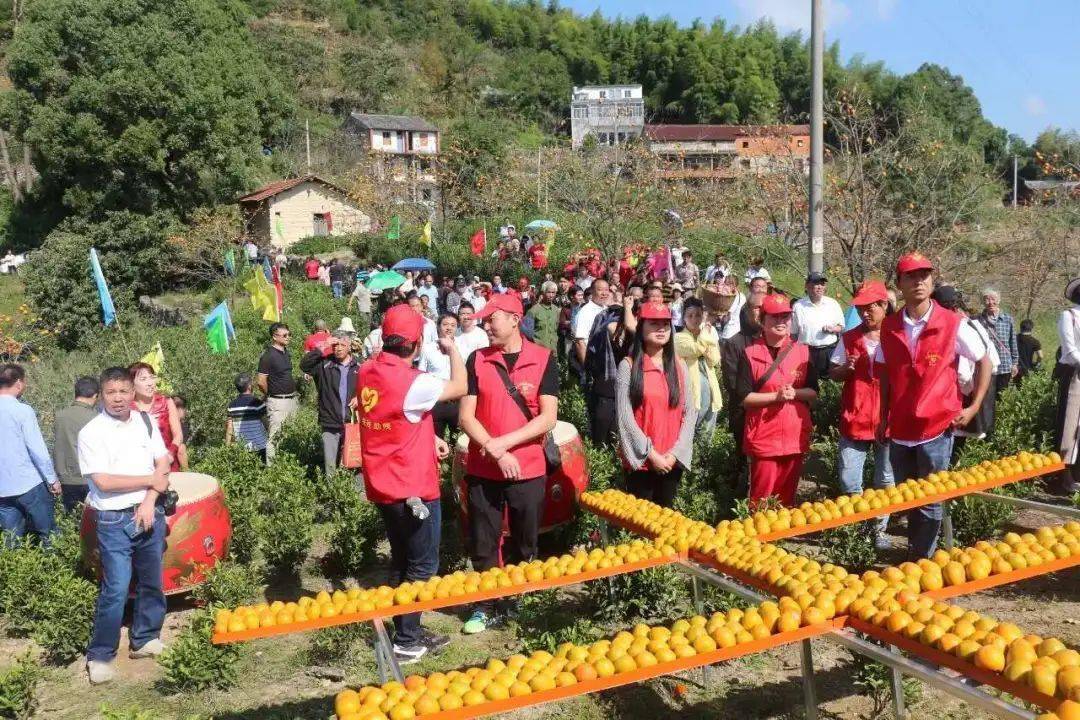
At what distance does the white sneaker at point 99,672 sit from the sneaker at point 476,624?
6.53 ft

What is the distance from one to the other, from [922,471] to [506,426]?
245cm

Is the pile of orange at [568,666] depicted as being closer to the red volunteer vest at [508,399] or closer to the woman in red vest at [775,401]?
the red volunteer vest at [508,399]

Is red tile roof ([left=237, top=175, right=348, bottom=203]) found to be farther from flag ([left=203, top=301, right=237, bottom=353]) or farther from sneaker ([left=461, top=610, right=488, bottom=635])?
sneaker ([left=461, top=610, right=488, bottom=635])

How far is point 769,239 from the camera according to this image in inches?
952

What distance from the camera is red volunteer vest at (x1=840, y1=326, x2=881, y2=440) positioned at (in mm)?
5805

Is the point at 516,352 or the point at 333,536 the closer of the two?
the point at 516,352

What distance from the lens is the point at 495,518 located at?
4.98 meters

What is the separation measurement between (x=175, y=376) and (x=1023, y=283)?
22.0m

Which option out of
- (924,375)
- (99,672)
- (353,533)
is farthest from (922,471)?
(99,672)

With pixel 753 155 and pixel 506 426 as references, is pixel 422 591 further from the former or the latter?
pixel 753 155

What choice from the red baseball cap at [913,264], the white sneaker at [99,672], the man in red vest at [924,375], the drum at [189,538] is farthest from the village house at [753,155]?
the white sneaker at [99,672]

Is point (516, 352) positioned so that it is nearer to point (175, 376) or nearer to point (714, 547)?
point (714, 547)

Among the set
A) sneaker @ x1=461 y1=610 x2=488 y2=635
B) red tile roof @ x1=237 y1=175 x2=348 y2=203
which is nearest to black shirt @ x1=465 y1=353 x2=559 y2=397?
sneaker @ x1=461 y1=610 x2=488 y2=635

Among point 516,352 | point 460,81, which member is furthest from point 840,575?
point 460,81
